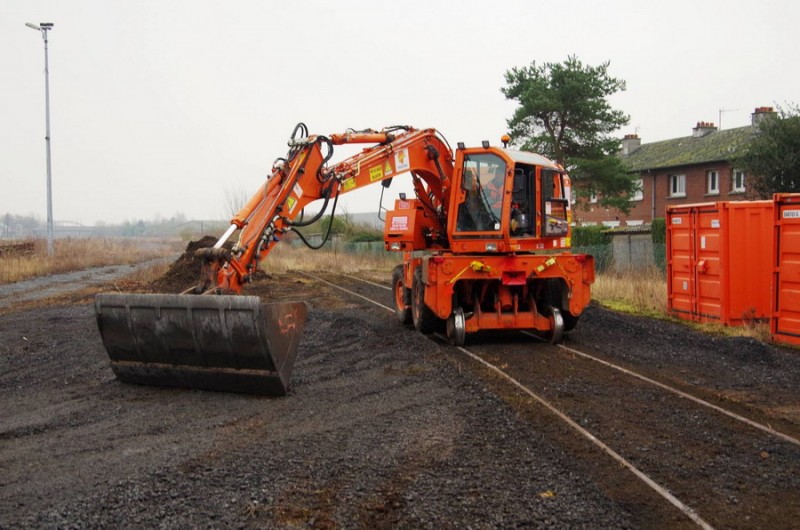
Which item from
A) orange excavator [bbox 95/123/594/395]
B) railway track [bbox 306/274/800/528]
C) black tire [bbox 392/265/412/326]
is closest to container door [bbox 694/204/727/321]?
orange excavator [bbox 95/123/594/395]

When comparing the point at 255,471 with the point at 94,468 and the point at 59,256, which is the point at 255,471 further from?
the point at 59,256

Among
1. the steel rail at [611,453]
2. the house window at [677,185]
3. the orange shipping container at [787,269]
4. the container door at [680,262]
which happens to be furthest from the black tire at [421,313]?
the house window at [677,185]

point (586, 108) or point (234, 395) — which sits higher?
point (586, 108)

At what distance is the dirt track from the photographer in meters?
4.17

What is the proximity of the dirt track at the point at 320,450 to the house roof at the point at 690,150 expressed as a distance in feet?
83.7

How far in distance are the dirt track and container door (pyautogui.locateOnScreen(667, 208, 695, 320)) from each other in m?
3.32

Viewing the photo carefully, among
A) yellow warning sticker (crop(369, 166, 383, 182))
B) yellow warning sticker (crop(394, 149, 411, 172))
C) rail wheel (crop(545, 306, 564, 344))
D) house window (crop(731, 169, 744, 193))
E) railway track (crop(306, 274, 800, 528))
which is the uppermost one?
house window (crop(731, 169, 744, 193))

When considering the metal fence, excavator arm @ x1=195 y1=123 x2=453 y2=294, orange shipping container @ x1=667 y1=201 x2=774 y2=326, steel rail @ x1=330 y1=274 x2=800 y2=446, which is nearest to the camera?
steel rail @ x1=330 y1=274 x2=800 y2=446

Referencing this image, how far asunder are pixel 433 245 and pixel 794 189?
1373cm

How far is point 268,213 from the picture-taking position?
28.8ft

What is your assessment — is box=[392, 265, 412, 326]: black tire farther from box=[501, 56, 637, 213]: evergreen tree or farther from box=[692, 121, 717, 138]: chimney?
box=[692, 121, 717, 138]: chimney

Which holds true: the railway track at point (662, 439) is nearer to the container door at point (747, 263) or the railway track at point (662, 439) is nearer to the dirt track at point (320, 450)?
the dirt track at point (320, 450)

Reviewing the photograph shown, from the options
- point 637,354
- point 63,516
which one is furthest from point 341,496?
point 637,354

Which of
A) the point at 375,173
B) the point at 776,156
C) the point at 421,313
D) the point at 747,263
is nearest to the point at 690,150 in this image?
the point at 776,156
